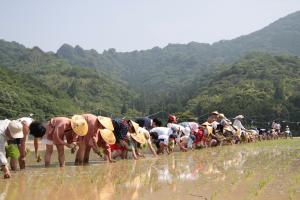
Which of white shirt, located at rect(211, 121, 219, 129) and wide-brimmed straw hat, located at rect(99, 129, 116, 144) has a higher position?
white shirt, located at rect(211, 121, 219, 129)

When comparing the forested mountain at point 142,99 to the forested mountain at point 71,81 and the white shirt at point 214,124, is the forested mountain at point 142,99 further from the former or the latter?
the white shirt at point 214,124

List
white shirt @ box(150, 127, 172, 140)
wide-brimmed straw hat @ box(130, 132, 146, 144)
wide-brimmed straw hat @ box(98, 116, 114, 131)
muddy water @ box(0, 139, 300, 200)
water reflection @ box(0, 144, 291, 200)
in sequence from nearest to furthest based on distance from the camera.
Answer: muddy water @ box(0, 139, 300, 200)
water reflection @ box(0, 144, 291, 200)
wide-brimmed straw hat @ box(98, 116, 114, 131)
wide-brimmed straw hat @ box(130, 132, 146, 144)
white shirt @ box(150, 127, 172, 140)

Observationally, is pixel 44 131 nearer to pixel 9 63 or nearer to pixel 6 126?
pixel 6 126

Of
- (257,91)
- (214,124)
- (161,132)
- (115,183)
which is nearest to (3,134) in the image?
(115,183)

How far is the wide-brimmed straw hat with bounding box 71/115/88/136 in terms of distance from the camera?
9.39 meters

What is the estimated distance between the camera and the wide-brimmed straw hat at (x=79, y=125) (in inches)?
370

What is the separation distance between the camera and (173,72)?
7318 inches

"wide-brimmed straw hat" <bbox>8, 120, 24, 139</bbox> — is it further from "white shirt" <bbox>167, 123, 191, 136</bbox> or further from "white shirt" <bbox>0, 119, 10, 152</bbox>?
"white shirt" <bbox>167, 123, 191, 136</bbox>

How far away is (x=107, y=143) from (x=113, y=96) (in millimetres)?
92670

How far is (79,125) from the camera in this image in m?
9.45

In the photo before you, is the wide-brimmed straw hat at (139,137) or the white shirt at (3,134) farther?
the wide-brimmed straw hat at (139,137)

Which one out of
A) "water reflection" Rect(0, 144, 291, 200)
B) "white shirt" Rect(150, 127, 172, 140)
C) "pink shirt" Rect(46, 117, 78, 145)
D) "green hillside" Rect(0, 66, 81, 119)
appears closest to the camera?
"water reflection" Rect(0, 144, 291, 200)

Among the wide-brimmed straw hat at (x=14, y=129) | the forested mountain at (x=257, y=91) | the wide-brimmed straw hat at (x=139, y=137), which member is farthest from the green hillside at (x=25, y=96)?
the wide-brimmed straw hat at (x=14, y=129)

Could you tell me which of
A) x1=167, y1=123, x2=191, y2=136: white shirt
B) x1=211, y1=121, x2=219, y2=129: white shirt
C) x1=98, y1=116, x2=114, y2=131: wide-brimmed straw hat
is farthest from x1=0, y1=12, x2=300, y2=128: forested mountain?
x1=98, y1=116, x2=114, y2=131: wide-brimmed straw hat
